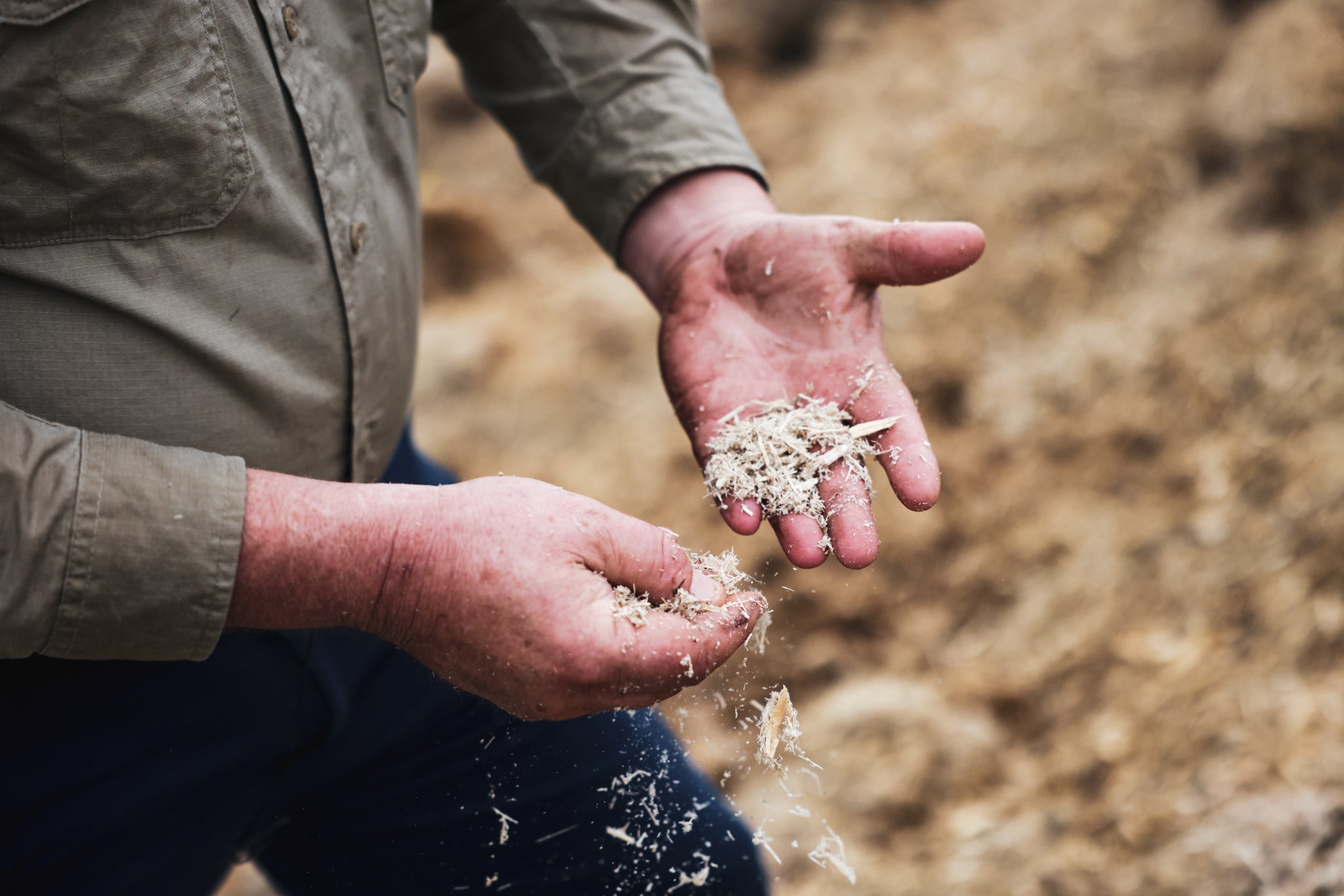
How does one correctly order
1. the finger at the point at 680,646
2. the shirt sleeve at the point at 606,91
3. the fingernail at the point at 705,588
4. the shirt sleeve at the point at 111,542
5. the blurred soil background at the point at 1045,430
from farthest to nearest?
the blurred soil background at the point at 1045,430
the shirt sleeve at the point at 606,91
the fingernail at the point at 705,588
the finger at the point at 680,646
the shirt sleeve at the point at 111,542

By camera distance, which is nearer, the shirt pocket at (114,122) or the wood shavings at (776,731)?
the shirt pocket at (114,122)

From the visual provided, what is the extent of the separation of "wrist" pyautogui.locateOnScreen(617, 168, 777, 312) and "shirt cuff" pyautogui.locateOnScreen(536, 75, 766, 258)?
2 cm

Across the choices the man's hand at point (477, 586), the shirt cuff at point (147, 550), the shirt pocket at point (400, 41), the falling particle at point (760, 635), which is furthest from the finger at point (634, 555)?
the shirt pocket at point (400, 41)

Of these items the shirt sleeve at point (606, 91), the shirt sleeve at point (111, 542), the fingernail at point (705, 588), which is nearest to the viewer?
the shirt sleeve at point (111, 542)

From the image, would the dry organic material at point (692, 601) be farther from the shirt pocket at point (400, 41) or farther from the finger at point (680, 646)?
the shirt pocket at point (400, 41)

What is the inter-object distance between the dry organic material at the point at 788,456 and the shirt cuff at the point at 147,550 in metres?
0.60

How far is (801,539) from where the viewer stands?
45.3 inches

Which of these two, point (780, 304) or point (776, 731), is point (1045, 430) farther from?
point (776, 731)

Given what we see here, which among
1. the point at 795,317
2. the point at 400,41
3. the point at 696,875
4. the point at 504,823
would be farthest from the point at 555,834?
the point at 400,41

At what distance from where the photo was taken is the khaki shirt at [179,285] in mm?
856

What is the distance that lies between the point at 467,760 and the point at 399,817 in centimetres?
12

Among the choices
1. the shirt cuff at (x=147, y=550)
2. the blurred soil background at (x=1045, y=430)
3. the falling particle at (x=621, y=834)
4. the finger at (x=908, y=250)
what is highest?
the finger at (x=908, y=250)

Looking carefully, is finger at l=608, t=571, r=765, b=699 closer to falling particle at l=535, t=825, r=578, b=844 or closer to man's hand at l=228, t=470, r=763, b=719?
man's hand at l=228, t=470, r=763, b=719

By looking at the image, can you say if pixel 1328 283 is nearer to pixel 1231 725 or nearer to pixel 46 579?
pixel 1231 725
